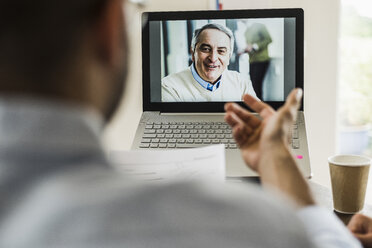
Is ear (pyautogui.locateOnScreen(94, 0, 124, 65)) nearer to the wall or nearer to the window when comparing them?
the wall

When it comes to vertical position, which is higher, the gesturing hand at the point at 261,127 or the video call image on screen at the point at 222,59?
the video call image on screen at the point at 222,59

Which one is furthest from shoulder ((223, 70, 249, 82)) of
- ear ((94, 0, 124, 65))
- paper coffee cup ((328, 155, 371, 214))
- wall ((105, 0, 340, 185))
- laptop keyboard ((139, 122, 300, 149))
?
ear ((94, 0, 124, 65))

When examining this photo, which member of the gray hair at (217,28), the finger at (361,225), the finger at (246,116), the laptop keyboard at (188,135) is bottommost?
the finger at (361,225)

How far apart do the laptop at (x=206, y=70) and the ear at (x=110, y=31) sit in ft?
2.46

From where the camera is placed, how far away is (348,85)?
228 cm

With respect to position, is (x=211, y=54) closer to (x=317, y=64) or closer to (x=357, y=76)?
(x=317, y=64)

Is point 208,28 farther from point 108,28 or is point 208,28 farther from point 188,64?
point 108,28

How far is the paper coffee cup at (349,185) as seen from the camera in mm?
773

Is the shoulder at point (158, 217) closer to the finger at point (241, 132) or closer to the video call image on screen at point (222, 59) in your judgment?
the finger at point (241, 132)

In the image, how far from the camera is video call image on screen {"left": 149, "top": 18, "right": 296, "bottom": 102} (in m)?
1.07

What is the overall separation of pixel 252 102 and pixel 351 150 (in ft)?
6.47

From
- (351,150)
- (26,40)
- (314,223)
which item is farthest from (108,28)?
(351,150)

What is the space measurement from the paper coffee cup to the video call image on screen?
0.33 metres

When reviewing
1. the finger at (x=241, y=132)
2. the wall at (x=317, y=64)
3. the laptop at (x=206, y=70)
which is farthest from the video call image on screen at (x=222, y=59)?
the finger at (x=241, y=132)
